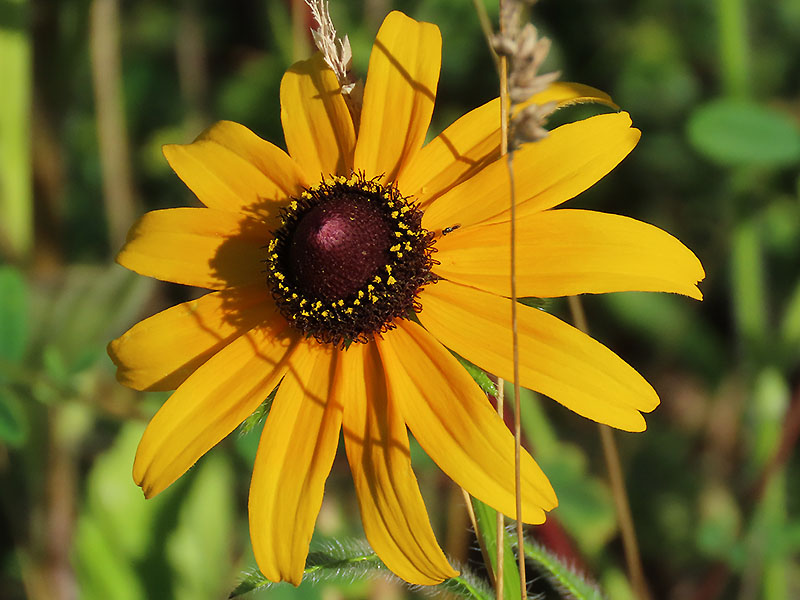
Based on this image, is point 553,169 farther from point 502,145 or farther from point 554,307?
point 554,307

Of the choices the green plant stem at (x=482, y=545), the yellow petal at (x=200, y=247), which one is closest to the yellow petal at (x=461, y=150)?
the yellow petal at (x=200, y=247)

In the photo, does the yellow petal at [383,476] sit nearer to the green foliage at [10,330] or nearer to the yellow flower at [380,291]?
the yellow flower at [380,291]

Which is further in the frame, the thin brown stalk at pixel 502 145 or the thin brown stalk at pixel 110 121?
the thin brown stalk at pixel 110 121

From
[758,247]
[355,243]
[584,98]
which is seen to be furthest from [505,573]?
[758,247]

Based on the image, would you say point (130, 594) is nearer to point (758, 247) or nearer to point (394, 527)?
point (394, 527)

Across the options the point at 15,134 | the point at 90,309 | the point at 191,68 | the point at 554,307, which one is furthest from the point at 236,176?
the point at 191,68

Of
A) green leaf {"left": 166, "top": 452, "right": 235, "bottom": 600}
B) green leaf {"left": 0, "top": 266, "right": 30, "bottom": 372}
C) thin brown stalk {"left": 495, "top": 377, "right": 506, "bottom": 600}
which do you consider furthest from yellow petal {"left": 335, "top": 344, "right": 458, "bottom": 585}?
green leaf {"left": 166, "top": 452, "right": 235, "bottom": 600}

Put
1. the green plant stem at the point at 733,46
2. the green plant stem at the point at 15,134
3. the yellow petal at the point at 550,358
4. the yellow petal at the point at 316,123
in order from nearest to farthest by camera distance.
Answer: the yellow petal at the point at 550,358
the yellow petal at the point at 316,123
the green plant stem at the point at 733,46
the green plant stem at the point at 15,134
